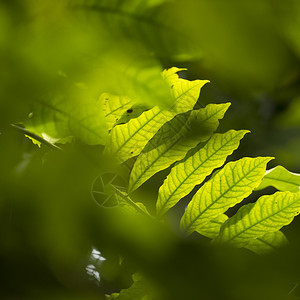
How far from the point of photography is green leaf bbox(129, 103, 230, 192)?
0.40m

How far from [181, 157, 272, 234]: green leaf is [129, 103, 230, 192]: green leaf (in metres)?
0.04

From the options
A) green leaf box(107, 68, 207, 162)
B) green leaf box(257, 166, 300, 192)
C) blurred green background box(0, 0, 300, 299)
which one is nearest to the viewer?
blurred green background box(0, 0, 300, 299)

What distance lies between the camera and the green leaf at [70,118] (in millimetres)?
267

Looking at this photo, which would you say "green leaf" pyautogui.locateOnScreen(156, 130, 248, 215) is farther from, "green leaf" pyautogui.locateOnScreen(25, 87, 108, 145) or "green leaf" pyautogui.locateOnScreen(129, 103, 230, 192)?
"green leaf" pyautogui.locateOnScreen(25, 87, 108, 145)

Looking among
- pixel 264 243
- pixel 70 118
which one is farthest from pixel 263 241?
pixel 70 118

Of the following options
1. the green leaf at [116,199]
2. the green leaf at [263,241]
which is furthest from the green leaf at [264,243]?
the green leaf at [116,199]

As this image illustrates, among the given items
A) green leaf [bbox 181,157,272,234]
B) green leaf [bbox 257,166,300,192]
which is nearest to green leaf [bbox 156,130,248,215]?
green leaf [bbox 181,157,272,234]

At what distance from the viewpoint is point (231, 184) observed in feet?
1.34

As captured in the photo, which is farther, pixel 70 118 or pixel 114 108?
pixel 114 108

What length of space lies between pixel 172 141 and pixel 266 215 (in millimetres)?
109

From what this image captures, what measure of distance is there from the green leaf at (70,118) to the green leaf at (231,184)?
0.48 feet

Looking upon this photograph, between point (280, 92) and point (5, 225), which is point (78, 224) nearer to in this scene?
point (5, 225)

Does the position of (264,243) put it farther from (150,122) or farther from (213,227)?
(150,122)

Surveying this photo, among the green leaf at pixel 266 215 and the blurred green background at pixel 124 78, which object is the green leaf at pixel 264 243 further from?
the blurred green background at pixel 124 78
